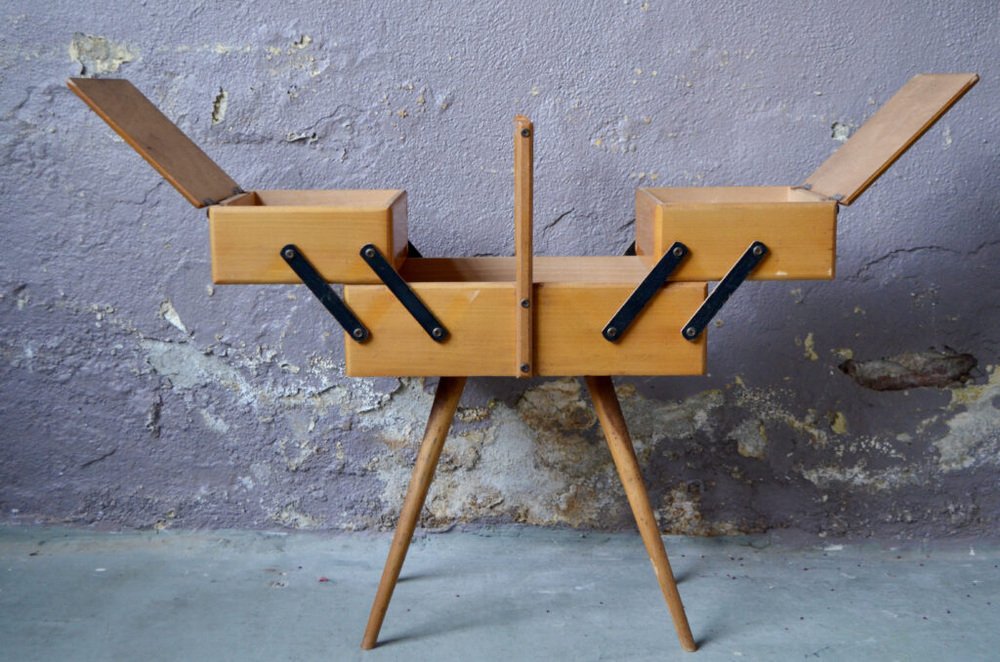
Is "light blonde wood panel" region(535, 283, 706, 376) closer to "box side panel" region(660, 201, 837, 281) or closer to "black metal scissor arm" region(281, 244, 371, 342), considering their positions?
"box side panel" region(660, 201, 837, 281)

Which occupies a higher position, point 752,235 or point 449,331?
point 752,235

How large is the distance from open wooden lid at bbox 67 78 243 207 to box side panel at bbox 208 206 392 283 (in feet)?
0.32

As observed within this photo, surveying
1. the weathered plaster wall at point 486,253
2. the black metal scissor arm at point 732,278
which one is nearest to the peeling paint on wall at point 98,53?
the weathered plaster wall at point 486,253

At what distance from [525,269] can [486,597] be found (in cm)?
91

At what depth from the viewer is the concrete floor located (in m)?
2.18

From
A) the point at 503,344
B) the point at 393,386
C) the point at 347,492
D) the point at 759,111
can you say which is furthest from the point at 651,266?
the point at 347,492

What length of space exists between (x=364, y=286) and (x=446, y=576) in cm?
93

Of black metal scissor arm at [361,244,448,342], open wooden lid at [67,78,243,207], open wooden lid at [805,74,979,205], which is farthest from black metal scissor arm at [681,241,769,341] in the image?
open wooden lid at [67,78,243,207]

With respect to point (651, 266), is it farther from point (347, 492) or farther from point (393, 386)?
point (347, 492)

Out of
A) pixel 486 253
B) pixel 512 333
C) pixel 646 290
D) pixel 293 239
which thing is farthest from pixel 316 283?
pixel 486 253

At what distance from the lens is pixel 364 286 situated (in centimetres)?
196

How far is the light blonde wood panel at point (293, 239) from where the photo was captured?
6.24ft

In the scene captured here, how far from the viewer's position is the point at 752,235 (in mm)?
1939

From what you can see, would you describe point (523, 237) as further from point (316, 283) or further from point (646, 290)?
point (316, 283)
